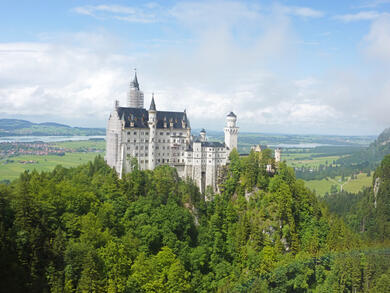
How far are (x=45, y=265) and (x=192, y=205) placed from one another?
37.2m

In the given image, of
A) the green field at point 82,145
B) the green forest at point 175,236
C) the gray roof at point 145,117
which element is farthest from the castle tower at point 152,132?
the green field at point 82,145

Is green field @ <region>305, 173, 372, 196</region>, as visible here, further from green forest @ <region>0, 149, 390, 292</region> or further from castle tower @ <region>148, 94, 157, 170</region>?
castle tower @ <region>148, 94, 157, 170</region>

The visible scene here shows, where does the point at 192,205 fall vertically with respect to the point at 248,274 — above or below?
above

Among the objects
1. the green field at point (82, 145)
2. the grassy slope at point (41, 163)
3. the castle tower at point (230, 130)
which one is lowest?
the grassy slope at point (41, 163)

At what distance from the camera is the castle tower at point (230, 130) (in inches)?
3445

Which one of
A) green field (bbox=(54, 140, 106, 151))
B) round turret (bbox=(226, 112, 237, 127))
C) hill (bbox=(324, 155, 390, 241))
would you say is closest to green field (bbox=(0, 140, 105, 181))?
green field (bbox=(54, 140, 106, 151))

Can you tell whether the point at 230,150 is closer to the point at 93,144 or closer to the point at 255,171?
the point at 255,171

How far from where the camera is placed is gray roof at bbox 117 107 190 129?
81.4 meters

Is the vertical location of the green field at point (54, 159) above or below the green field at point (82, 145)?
below

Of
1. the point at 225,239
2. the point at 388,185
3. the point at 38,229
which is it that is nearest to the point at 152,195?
the point at 225,239

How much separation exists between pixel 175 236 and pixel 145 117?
3161 centimetres

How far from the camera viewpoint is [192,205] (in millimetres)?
77750

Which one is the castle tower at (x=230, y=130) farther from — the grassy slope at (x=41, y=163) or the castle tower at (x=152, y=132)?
the grassy slope at (x=41, y=163)

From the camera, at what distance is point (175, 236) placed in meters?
65.1
